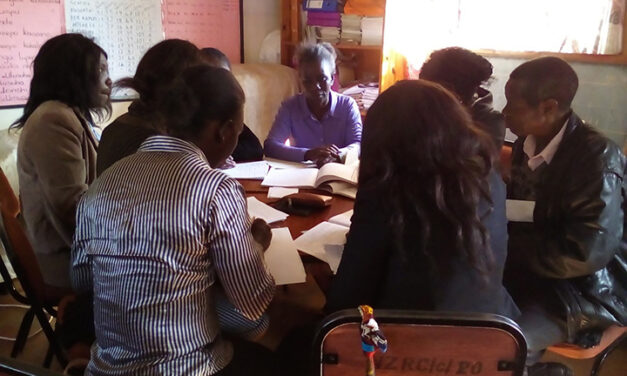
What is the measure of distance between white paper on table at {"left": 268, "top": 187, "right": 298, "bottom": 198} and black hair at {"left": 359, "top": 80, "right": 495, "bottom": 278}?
0.83m

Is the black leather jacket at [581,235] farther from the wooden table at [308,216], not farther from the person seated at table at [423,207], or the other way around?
the wooden table at [308,216]

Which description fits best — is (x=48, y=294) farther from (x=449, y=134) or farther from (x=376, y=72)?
(x=376, y=72)

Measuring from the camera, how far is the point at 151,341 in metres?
1.07

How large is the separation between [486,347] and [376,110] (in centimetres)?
49

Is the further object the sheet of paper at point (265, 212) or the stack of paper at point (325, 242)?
the sheet of paper at point (265, 212)

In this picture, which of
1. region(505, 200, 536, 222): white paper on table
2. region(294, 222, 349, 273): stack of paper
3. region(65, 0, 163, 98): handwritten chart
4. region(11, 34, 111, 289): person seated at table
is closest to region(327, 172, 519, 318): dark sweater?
region(294, 222, 349, 273): stack of paper

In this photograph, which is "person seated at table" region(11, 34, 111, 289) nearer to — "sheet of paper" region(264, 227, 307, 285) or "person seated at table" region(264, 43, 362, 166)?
"sheet of paper" region(264, 227, 307, 285)

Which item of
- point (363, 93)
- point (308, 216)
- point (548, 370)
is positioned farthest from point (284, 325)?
point (363, 93)

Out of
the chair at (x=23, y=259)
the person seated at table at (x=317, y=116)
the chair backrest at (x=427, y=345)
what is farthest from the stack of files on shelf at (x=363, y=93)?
the chair backrest at (x=427, y=345)

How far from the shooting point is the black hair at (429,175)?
1.04 meters

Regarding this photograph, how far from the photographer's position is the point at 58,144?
1648 millimetres

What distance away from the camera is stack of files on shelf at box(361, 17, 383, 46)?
335 centimetres

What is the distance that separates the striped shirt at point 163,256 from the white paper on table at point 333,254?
300 mm

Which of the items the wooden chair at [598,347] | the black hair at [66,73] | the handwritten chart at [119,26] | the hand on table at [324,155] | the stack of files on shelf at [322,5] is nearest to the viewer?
the wooden chair at [598,347]
